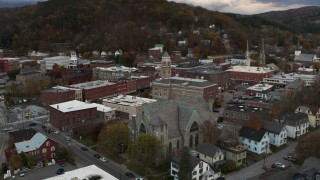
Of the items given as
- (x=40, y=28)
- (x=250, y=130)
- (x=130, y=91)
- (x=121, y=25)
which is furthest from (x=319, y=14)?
(x=250, y=130)

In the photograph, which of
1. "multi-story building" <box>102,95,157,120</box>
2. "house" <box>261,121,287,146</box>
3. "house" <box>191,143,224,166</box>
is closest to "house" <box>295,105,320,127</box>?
"house" <box>261,121,287,146</box>

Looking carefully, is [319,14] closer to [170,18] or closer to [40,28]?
[170,18]

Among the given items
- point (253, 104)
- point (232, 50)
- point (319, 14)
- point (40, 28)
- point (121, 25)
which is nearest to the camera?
point (253, 104)

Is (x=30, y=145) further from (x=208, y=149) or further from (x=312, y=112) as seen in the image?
(x=312, y=112)

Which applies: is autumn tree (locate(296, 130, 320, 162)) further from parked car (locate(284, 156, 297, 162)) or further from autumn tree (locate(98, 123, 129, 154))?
autumn tree (locate(98, 123, 129, 154))

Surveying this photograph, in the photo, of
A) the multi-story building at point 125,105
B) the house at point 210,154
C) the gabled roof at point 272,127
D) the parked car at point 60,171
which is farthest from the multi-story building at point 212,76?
the parked car at point 60,171

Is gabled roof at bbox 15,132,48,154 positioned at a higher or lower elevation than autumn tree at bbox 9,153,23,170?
higher
